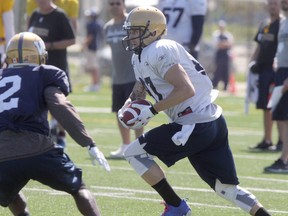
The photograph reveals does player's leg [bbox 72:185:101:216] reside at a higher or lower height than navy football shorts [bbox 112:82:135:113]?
higher

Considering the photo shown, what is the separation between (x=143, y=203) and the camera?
7398 millimetres

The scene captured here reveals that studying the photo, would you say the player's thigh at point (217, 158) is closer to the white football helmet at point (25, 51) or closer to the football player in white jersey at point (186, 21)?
the white football helmet at point (25, 51)

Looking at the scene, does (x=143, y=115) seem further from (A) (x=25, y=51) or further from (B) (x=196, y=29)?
(B) (x=196, y=29)

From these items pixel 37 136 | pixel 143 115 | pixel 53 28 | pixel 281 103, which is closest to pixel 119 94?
pixel 53 28

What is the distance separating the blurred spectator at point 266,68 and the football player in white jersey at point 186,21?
835 millimetres

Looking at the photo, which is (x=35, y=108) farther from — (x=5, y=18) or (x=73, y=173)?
(x=5, y=18)

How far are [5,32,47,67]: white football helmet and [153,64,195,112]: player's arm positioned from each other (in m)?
0.83

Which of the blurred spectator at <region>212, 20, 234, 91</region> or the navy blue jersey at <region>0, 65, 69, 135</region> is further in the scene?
the blurred spectator at <region>212, 20, 234, 91</region>

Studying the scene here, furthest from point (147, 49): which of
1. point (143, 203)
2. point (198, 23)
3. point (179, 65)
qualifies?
point (198, 23)

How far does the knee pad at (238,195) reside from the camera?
6.17 metres

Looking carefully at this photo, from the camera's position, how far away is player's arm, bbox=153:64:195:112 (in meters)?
5.98

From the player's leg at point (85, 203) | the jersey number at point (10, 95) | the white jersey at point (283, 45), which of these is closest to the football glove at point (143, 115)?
the player's leg at point (85, 203)

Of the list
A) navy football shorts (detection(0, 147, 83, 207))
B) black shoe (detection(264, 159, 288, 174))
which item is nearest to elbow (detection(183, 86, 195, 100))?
navy football shorts (detection(0, 147, 83, 207))

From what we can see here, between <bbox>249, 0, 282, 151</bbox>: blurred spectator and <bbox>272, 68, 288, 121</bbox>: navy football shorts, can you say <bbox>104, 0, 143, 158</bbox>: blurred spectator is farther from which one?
<bbox>249, 0, 282, 151</bbox>: blurred spectator
